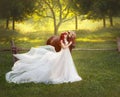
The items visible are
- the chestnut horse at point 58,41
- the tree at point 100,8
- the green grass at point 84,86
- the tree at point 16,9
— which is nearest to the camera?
the green grass at point 84,86

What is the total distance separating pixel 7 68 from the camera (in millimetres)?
14477

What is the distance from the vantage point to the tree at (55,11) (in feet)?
65.2

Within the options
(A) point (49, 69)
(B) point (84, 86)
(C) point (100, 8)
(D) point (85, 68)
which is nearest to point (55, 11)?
(C) point (100, 8)

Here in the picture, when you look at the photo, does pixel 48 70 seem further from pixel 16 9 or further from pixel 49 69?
pixel 16 9

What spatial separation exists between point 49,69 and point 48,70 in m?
0.04

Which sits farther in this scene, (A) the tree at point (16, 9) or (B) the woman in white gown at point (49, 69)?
(A) the tree at point (16, 9)

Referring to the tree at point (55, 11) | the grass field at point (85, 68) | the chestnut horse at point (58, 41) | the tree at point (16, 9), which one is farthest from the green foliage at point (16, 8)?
the chestnut horse at point (58, 41)

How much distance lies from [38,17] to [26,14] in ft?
2.01

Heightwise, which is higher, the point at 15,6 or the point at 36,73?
the point at 15,6

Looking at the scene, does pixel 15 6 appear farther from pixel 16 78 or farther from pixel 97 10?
pixel 16 78

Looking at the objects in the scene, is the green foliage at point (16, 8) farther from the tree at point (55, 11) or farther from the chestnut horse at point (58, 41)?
the chestnut horse at point (58, 41)

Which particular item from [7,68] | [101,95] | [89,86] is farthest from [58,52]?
[7,68]

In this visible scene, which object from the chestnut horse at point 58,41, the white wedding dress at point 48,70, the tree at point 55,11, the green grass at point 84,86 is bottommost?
the green grass at point 84,86

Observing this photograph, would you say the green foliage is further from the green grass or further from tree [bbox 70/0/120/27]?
the green grass
